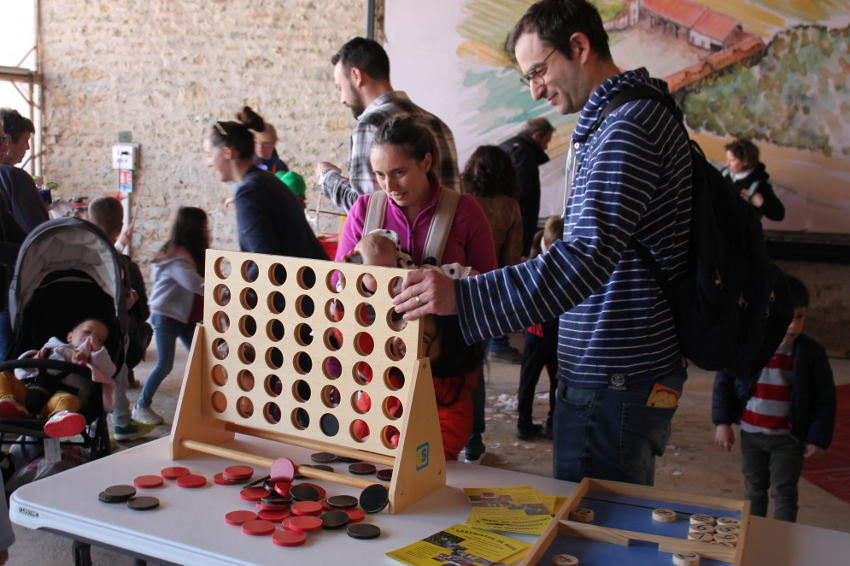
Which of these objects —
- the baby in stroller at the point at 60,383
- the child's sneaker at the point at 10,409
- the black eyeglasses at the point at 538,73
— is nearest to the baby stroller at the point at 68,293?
the baby in stroller at the point at 60,383

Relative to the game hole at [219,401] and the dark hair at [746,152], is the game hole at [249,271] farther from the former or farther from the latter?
the dark hair at [746,152]

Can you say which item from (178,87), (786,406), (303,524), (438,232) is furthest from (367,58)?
(178,87)

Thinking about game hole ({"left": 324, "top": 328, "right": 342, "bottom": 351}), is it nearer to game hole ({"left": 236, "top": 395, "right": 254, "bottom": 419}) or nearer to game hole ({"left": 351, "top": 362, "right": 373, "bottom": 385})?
game hole ({"left": 351, "top": 362, "right": 373, "bottom": 385})

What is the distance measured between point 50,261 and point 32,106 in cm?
668

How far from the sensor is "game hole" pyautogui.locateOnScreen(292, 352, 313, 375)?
1699 mm

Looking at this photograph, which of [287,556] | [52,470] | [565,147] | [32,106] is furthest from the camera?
[32,106]

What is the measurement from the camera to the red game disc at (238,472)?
1621 millimetres

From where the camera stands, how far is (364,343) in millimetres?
1658

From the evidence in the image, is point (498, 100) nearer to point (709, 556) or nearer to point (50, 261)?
point (50, 261)

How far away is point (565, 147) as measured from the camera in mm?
7215

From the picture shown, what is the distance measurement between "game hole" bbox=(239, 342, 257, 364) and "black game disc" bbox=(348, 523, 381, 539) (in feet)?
1.60

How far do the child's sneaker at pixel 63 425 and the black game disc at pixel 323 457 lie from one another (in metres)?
1.35

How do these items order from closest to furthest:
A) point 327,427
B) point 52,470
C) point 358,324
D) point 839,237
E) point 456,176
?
point 358,324, point 327,427, point 52,470, point 456,176, point 839,237

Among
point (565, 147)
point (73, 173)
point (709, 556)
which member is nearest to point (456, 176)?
point (709, 556)
